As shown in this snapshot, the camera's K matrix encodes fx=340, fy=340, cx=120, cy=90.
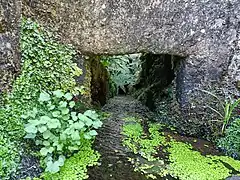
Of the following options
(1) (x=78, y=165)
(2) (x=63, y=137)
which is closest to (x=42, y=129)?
(2) (x=63, y=137)

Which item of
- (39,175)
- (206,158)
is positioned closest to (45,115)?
(39,175)

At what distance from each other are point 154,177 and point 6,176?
3.81 feet

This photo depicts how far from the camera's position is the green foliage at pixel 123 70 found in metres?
6.45

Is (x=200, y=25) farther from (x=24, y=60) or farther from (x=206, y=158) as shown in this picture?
(x=24, y=60)

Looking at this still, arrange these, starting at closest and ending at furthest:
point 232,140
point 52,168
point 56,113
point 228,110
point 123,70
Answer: point 52,168 < point 56,113 < point 232,140 < point 228,110 < point 123,70

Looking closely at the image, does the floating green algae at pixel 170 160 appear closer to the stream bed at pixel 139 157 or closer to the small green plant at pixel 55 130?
the stream bed at pixel 139 157

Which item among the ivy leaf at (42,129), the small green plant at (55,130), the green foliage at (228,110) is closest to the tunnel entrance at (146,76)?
the green foliage at (228,110)

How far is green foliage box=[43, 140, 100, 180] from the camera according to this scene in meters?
2.62

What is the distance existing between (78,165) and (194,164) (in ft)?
3.44

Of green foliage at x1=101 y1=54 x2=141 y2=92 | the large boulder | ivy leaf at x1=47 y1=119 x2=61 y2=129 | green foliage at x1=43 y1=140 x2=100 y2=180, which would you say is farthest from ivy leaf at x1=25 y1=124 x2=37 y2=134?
green foliage at x1=101 y1=54 x2=141 y2=92

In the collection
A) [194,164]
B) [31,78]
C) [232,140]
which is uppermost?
[31,78]

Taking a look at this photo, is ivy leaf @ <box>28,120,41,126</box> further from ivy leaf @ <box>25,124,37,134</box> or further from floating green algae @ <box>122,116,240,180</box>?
floating green algae @ <box>122,116,240,180</box>

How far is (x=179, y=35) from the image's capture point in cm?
351

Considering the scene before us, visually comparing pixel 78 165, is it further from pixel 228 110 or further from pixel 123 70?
pixel 123 70
